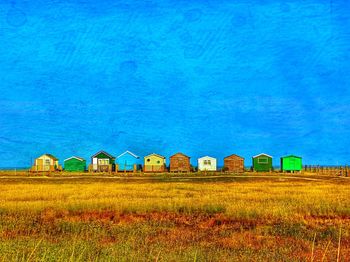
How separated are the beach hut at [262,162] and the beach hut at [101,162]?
3173 cm

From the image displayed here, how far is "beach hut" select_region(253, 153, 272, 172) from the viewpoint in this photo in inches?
3410

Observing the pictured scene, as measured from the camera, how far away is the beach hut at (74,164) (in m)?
88.3

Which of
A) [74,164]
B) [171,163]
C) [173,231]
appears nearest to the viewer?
[173,231]

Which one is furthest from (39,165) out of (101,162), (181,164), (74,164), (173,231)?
(173,231)

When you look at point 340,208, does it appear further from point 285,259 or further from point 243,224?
point 285,259

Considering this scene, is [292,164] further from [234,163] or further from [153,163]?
[153,163]

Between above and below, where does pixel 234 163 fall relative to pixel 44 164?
below

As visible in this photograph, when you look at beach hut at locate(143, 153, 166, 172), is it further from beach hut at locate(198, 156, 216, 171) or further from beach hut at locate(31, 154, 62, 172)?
beach hut at locate(31, 154, 62, 172)

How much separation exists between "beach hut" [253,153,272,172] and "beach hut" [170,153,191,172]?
14.6 metres

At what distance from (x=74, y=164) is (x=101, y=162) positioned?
6.49 m

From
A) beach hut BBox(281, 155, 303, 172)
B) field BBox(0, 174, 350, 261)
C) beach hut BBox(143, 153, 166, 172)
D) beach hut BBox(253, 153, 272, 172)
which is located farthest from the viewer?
beach hut BBox(281, 155, 303, 172)

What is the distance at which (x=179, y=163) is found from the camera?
86438 mm

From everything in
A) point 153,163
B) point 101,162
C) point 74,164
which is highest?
point 101,162

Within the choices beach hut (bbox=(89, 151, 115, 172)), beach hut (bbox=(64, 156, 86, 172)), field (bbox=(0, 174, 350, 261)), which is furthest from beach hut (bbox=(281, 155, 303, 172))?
field (bbox=(0, 174, 350, 261))
